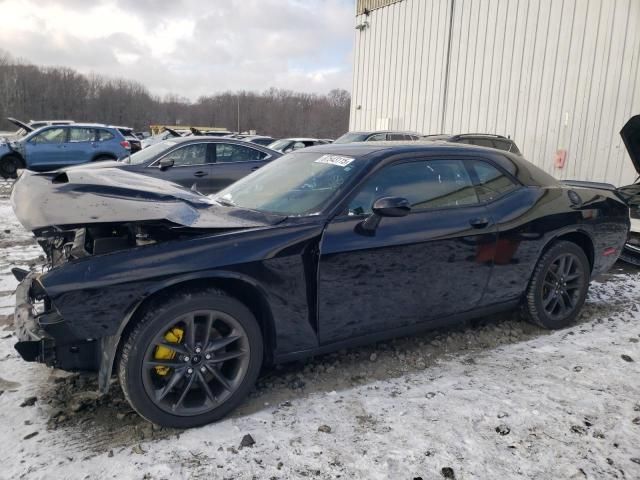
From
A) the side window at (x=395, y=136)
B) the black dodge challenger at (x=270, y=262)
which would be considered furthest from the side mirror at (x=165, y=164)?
the side window at (x=395, y=136)

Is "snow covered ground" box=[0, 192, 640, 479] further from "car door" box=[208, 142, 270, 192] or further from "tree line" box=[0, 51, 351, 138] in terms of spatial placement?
"tree line" box=[0, 51, 351, 138]

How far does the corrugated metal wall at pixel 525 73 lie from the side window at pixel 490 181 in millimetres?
8724

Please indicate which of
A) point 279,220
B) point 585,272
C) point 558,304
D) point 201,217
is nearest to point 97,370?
point 201,217

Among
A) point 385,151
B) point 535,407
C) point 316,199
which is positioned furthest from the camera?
point 385,151

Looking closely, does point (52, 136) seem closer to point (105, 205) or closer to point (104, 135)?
point (104, 135)

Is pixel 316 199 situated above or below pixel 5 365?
above

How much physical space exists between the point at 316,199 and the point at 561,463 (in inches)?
76.1

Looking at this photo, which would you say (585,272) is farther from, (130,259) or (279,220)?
(130,259)

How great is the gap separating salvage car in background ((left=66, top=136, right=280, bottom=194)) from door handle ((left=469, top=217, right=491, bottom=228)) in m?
5.09

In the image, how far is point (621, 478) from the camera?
222cm

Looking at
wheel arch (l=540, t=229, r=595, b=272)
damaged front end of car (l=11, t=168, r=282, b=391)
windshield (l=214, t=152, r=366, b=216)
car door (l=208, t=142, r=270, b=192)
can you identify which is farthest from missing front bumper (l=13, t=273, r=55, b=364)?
car door (l=208, t=142, r=270, b=192)

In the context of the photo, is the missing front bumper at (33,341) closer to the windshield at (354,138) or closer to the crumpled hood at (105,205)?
the crumpled hood at (105,205)

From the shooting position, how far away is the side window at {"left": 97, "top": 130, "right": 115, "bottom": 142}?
14.3 meters

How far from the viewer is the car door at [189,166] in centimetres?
754
